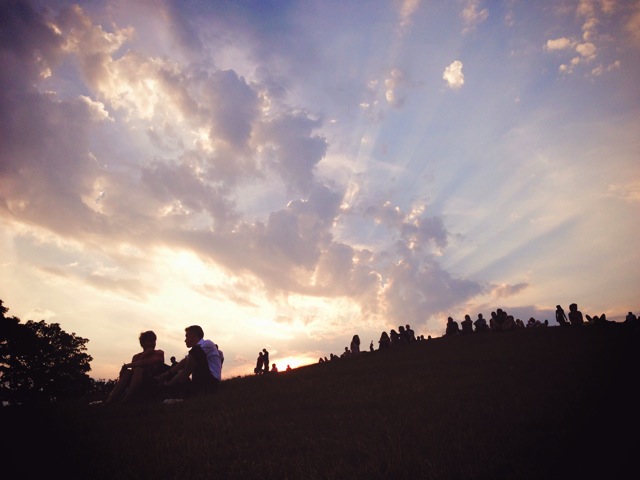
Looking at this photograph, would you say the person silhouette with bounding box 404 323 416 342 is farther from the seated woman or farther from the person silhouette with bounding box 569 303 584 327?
the seated woman

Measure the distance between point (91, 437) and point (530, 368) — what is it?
42.7ft

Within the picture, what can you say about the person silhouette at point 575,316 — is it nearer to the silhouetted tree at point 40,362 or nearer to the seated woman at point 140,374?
the seated woman at point 140,374

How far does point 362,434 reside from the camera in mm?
5816

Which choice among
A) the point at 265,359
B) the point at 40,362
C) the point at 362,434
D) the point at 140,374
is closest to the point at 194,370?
the point at 140,374

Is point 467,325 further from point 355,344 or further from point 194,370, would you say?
point 194,370

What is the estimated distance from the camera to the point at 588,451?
14.6 feet

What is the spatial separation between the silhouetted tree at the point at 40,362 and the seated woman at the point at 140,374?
123 ft

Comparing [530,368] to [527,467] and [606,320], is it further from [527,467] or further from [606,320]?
[606,320]

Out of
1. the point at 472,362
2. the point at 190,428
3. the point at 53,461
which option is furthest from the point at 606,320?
the point at 53,461

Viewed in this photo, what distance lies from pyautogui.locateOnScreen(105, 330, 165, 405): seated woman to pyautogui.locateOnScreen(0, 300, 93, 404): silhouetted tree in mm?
37514

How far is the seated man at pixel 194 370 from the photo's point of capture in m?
10.4

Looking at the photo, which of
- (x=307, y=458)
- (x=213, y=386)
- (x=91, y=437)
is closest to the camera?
(x=307, y=458)

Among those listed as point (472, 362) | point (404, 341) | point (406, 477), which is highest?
point (404, 341)

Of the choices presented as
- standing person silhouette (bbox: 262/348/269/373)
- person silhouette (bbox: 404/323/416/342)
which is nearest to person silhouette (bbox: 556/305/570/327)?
person silhouette (bbox: 404/323/416/342)
